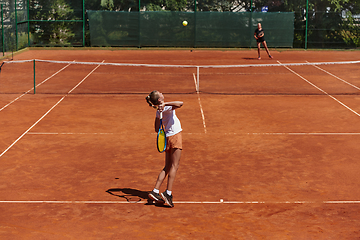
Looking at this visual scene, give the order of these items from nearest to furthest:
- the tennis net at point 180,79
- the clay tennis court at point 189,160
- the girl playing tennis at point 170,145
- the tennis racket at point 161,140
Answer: the clay tennis court at point 189,160
the tennis racket at point 161,140
the girl playing tennis at point 170,145
the tennis net at point 180,79

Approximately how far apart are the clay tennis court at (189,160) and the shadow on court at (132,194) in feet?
0.05

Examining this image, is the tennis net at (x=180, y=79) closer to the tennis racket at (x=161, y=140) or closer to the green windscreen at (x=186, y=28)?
the green windscreen at (x=186, y=28)

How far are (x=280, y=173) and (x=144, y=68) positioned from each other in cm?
1456

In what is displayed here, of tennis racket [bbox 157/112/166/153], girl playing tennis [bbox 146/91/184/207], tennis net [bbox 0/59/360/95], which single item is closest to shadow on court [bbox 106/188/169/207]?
girl playing tennis [bbox 146/91/184/207]

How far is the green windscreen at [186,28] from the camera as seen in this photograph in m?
Answer: 30.0

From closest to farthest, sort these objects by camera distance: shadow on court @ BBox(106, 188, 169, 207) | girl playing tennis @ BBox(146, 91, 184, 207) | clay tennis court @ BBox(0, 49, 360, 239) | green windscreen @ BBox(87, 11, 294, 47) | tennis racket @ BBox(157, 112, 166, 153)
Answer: clay tennis court @ BBox(0, 49, 360, 239)
tennis racket @ BBox(157, 112, 166, 153)
girl playing tennis @ BBox(146, 91, 184, 207)
shadow on court @ BBox(106, 188, 169, 207)
green windscreen @ BBox(87, 11, 294, 47)

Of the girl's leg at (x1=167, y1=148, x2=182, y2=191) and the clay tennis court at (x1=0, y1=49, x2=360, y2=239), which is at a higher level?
the girl's leg at (x1=167, y1=148, x2=182, y2=191)

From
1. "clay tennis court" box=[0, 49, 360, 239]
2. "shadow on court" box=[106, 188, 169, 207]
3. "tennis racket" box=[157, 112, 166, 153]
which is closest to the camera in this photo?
"clay tennis court" box=[0, 49, 360, 239]

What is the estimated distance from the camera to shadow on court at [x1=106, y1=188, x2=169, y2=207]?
7.55 meters

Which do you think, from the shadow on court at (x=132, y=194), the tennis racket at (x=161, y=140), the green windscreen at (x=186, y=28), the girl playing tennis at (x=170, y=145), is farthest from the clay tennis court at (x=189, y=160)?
the green windscreen at (x=186, y=28)

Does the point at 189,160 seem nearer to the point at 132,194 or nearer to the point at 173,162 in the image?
the point at 132,194

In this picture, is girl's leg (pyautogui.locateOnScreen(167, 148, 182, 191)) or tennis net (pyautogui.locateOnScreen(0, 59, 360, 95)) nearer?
girl's leg (pyautogui.locateOnScreen(167, 148, 182, 191))

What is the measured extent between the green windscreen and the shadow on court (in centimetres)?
2295

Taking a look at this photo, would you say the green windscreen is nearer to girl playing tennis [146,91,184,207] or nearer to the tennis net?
the tennis net
